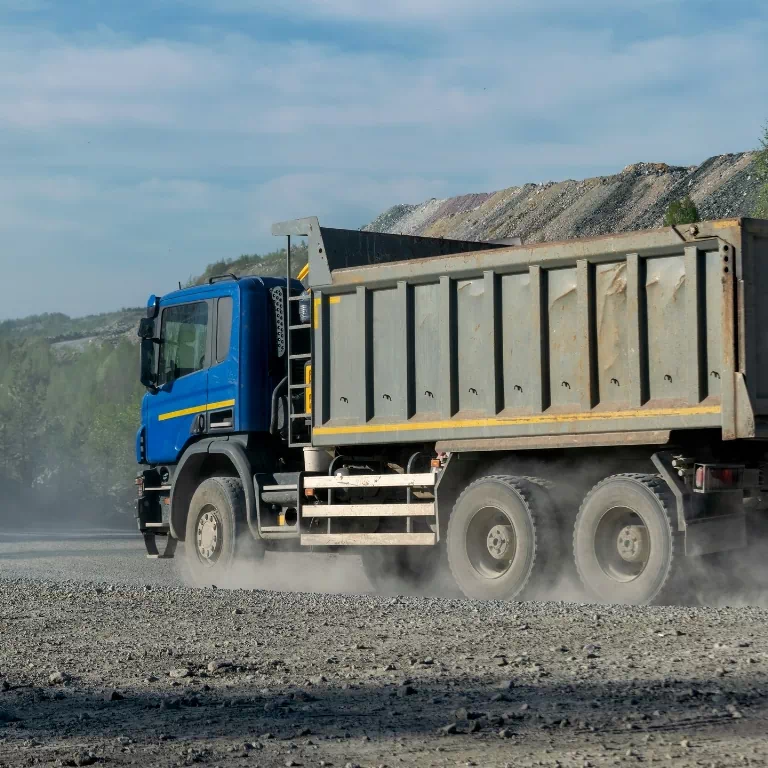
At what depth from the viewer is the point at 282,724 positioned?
18.8 ft

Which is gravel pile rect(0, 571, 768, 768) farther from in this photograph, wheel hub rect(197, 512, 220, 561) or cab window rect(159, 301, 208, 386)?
cab window rect(159, 301, 208, 386)

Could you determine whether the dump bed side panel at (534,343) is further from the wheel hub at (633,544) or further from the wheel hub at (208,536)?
the wheel hub at (208,536)

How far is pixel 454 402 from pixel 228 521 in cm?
345

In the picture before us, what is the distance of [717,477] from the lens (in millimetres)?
10195

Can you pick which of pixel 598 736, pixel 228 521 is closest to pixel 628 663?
pixel 598 736

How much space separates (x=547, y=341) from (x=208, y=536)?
5077 mm

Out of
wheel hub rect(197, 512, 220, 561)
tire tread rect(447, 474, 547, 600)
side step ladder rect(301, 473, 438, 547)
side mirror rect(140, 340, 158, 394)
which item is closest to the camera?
tire tread rect(447, 474, 547, 600)

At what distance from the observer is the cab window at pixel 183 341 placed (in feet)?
47.7

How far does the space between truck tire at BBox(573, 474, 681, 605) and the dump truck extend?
0.02 meters

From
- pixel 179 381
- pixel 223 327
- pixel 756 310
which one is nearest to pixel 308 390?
pixel 223 327

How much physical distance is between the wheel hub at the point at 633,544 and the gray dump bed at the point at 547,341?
0.72 meters

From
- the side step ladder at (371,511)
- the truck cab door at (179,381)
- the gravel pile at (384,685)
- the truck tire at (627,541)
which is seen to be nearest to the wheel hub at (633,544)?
the truck tire at (627,541)

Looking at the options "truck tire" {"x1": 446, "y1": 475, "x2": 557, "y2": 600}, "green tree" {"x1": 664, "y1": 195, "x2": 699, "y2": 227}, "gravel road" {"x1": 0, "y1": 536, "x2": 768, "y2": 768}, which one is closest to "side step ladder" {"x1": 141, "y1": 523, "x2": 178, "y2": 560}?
"gravel road" {"x1": 0, "y1": 536, "x2": 768, "y2": 768}

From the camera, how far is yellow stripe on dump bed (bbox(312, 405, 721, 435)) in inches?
403
